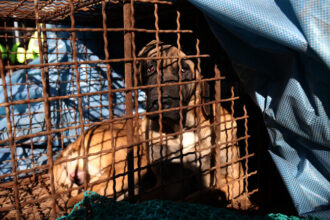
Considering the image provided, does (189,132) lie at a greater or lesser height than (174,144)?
greater

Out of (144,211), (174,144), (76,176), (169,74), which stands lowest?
(76,176)

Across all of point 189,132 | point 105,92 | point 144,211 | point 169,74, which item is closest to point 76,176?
point 189,132

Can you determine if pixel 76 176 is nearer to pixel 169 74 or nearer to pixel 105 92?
pixel 169 74

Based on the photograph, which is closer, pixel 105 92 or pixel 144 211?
pixel 144 211

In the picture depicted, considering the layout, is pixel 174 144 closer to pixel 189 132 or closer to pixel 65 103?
pixel 189 132

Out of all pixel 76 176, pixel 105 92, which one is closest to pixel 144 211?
pixel 105 92

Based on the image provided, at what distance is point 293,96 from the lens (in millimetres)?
1339

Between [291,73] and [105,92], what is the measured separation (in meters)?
0.88

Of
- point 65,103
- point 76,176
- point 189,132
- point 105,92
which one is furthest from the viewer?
point 65,103

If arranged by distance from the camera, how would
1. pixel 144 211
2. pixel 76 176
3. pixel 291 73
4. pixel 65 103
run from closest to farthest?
pixel 144 211
pixel 291 73
pixel 76 176
pixel 65 103

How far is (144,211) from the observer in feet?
3.29

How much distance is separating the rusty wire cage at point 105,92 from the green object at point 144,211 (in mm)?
183

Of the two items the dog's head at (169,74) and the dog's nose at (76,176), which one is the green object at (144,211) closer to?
the dog's head at (169,74)

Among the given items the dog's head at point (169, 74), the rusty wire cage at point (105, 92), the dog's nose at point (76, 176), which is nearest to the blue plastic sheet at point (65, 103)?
the rusty wire cage at point (105, 92)
